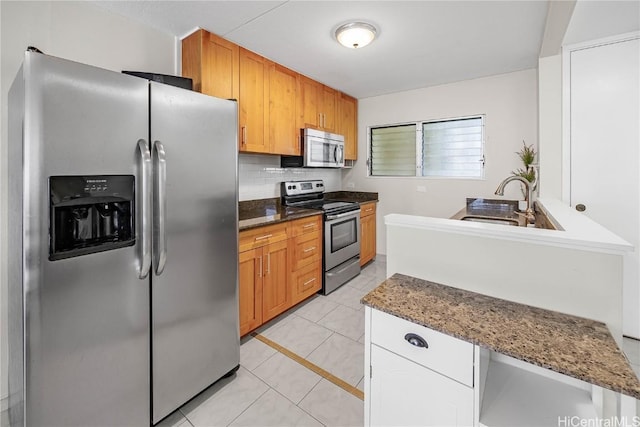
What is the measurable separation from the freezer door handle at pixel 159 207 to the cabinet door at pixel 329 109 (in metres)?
2.45

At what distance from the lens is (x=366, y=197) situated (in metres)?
4.29

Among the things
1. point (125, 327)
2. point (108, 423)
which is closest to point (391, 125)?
point (125, 327)

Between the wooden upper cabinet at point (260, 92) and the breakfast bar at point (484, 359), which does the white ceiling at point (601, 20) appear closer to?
the breakfast bar at point (484, 359)

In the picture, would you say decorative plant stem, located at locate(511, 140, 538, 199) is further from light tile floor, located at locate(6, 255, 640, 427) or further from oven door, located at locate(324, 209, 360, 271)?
oven door, located at locate(324, 209, 360, 271)

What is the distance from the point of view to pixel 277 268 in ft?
8.23

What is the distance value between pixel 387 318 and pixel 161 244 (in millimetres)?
1110

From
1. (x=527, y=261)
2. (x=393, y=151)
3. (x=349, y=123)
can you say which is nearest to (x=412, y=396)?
(x=527, y=261)

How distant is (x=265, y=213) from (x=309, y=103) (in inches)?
57.0

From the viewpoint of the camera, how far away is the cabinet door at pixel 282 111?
284 cm

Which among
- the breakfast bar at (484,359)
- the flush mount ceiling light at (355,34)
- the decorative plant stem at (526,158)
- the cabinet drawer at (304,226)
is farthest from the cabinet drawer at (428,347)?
the decorative plant stem at (526,158)

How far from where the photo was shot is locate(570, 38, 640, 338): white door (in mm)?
2191

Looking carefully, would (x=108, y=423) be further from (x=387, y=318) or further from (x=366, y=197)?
(x=366, y=197)

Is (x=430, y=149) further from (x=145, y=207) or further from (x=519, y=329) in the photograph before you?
(x=145, y=207)

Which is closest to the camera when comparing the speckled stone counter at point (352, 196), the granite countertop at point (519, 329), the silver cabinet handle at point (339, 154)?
the granite countertop at point (519, 329)
